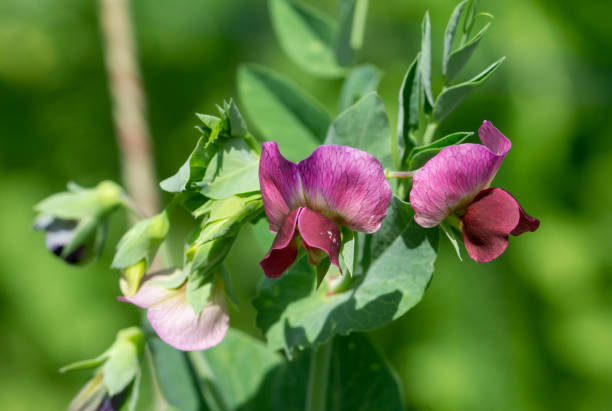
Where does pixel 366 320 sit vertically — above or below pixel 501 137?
below

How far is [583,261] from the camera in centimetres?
186

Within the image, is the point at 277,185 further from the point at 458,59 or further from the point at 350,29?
the point at 350,29

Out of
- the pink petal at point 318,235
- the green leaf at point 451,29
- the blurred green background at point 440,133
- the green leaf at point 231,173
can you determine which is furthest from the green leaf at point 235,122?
the blurred green background at point 440,133

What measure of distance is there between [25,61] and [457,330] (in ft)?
5.09

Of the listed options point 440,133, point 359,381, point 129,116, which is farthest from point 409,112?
point 440,133

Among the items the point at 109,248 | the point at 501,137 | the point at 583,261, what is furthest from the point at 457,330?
the point at 501,137

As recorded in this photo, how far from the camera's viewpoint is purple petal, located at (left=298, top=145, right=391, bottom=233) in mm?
552

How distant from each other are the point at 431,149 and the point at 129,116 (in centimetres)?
75

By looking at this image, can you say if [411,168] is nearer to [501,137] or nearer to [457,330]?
[501,137]

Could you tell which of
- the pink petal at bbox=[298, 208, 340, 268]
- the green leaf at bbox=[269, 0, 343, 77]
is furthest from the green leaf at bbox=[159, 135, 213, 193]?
the green leaf at bbox=[269, 0, 343, 77]

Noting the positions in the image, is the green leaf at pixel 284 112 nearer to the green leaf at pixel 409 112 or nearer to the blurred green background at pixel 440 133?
the green leaf at pixel 409 112

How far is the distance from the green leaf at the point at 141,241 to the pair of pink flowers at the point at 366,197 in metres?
0.16

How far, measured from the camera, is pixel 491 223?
576 mm

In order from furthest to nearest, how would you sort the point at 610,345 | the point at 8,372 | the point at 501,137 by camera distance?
the point at 8,372 → the point at 610,345 → the point at 501,137
